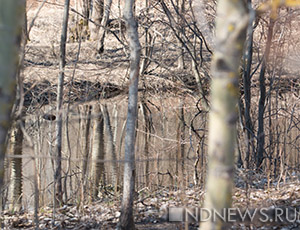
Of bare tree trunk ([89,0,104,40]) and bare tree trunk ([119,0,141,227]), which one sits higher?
bare tree trunk ([89,0,104,40])

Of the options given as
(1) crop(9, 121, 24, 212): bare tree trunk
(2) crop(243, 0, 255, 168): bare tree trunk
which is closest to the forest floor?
(2) crop(243, 0, 255, 168): bare tree trunk

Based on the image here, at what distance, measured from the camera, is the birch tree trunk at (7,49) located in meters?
2.27

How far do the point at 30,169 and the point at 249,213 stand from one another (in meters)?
6.10

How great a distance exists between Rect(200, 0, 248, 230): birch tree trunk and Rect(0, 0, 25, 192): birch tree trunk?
1.10 meters

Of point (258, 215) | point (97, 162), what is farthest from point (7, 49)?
point (97, 162)

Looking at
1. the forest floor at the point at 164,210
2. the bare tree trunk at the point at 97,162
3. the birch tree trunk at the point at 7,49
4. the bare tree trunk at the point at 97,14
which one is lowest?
the forest floor at the point at 164,210

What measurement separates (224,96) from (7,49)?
120 cm

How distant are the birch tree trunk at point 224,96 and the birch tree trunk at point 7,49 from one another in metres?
1.10

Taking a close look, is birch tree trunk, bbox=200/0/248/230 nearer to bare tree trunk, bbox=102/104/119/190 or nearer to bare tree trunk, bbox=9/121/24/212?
bare tree trunk, bbox=9/121/24/212

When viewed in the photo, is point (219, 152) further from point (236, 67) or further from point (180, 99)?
point (180, 99)

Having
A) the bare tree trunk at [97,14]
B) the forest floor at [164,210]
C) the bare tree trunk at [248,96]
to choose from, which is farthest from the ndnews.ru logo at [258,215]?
the bare tree trunk at [97,14]

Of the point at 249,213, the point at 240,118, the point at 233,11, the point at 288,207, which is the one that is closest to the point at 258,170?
the point at 240,118

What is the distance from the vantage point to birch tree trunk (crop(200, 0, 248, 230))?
88.4 inches

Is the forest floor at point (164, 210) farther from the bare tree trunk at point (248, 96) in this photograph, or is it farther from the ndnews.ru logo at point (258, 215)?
the bare tree trunk at point (248, 96)
